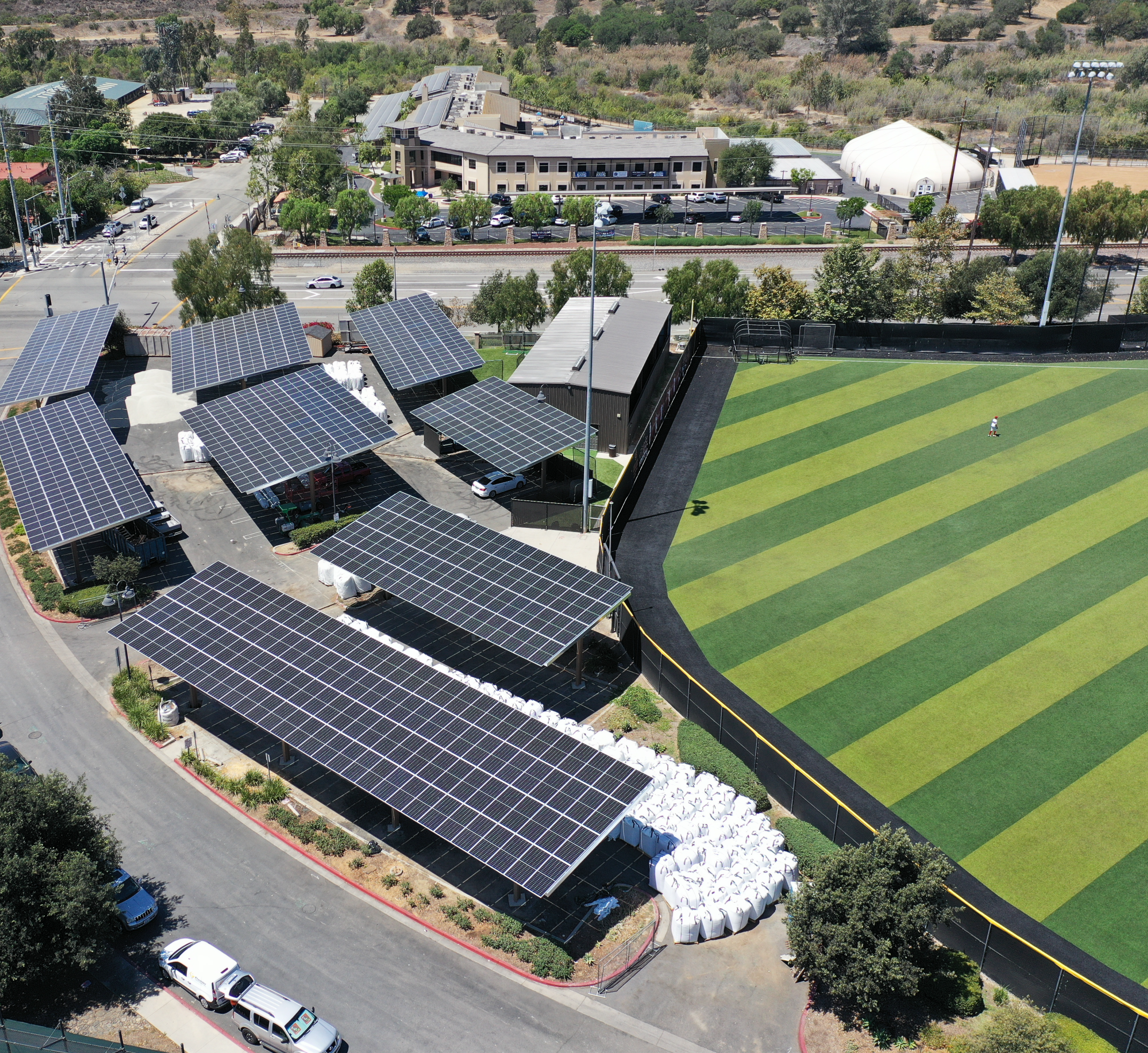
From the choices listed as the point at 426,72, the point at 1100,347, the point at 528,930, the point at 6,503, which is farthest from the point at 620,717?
the point at 426,72

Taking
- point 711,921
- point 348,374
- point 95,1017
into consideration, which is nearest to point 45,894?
point 95,1017

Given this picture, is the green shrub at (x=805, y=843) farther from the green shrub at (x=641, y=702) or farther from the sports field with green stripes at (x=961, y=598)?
the green shrub at (x=641, y=702)

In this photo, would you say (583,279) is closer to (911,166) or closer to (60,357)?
(60,357)

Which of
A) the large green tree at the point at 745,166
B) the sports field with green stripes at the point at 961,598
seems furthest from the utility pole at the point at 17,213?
the large green tree at the point at 745,166

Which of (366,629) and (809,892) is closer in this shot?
(809,892)

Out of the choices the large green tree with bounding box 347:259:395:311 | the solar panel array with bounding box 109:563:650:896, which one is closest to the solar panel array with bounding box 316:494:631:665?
the solar panel array with bounding box 109:563:650:896

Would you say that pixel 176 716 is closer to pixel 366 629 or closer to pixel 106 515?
pixel 366 629
